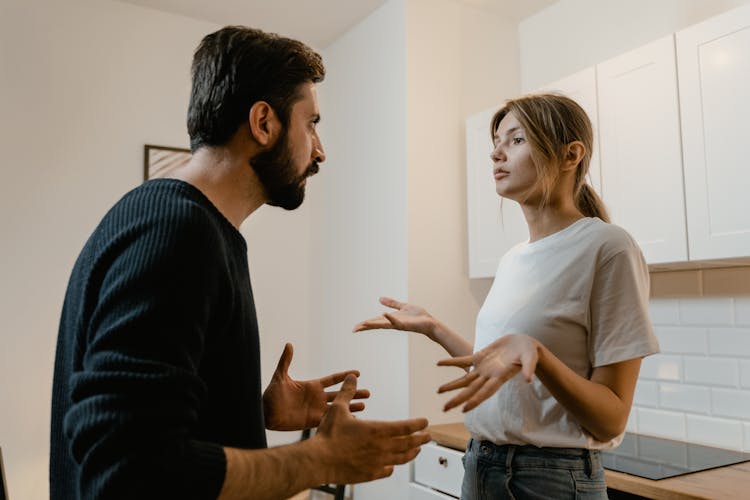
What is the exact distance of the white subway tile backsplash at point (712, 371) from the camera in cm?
204

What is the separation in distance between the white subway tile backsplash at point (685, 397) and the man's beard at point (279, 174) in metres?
1.68

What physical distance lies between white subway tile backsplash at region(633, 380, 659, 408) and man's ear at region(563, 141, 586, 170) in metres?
1.23

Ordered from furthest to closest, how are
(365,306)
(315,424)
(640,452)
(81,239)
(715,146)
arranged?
(365,306), (81,239), (640,452), (715,146), (315,424)

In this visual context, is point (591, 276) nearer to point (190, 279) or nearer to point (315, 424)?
point (315, 424)

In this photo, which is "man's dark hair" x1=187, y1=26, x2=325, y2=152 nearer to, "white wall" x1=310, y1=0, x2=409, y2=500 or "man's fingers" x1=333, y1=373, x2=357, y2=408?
"man's fingers" x1=333, y1=373, x2=357, y2=408

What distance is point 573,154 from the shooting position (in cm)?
140

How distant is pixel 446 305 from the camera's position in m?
2.77

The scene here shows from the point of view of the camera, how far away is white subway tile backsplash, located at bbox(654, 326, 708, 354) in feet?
7.01

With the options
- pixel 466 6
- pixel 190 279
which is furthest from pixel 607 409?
pixel 466 6

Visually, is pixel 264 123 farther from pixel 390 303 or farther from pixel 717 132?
pixel 717 132

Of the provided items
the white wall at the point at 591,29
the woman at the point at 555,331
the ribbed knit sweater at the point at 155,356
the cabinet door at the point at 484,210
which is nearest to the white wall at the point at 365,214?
the cabinet door at the point at 484,210

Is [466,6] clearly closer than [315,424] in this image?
No

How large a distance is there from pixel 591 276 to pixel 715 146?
33.7 inches

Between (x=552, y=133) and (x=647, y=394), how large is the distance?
4.38ft
